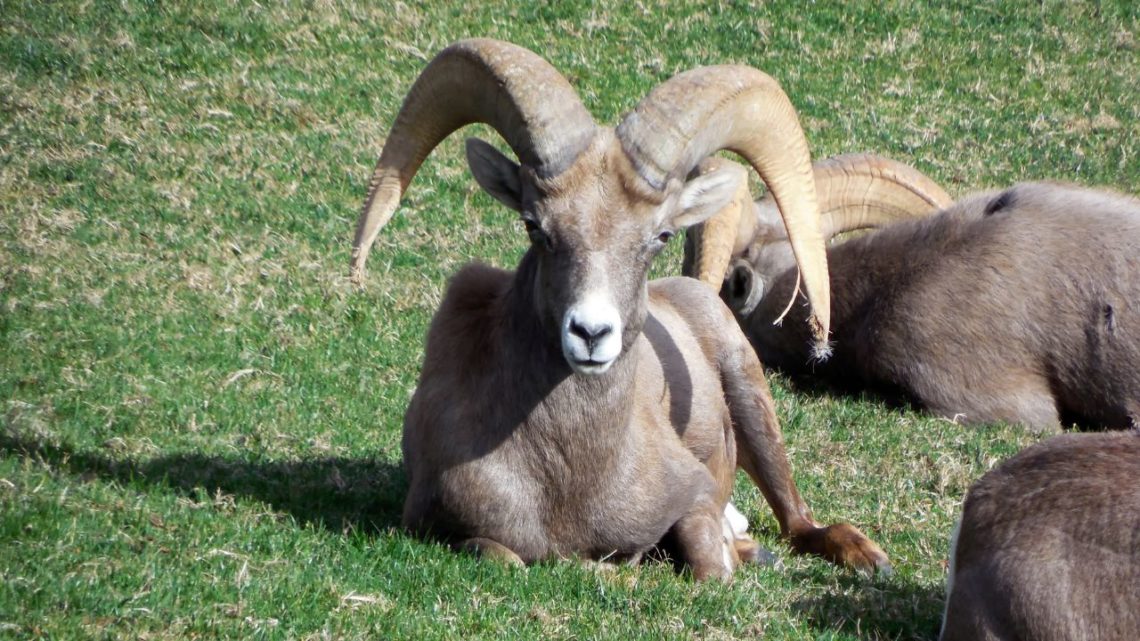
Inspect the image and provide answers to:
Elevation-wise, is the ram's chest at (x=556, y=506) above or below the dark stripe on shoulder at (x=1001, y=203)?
below

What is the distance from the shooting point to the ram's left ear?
23.1 ft

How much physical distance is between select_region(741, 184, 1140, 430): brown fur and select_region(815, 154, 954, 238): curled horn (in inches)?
65.1

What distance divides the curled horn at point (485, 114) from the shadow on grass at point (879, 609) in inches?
92.6

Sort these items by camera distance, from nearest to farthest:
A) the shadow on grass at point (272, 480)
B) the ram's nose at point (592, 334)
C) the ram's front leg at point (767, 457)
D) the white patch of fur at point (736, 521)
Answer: the ram's nose at point (592, 334) < the shadow on grass at point (272, 480) < the ram's front leg at point (767, 457) < the white patch of fur at point (736, 521)

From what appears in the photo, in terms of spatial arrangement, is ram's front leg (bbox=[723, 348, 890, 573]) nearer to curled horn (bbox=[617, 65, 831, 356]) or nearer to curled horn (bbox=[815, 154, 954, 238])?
curled horn (bbox=[617, 65, 831, 356])

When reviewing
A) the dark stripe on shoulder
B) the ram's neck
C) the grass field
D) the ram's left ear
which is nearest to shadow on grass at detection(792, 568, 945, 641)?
the grass field

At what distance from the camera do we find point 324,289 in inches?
447

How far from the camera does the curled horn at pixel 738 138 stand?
22.0 feet

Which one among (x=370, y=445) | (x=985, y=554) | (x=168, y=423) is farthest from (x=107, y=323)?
(x=985, y=554)

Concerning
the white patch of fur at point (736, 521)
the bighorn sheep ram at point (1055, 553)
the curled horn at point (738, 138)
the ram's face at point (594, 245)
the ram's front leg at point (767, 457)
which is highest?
the curled horn at point (738, 138)

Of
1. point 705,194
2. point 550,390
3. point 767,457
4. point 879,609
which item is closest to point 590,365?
point 550,390

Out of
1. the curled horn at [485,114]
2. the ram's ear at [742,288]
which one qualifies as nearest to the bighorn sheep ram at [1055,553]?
the curled horn at [485,114]

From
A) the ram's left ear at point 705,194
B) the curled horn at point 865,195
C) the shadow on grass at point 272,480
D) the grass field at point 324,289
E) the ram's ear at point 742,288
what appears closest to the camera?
the grass field at point 324,289

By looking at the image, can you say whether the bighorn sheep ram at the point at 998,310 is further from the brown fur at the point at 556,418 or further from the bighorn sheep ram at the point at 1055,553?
the bighorn sheep ram at the point at 1055,553
